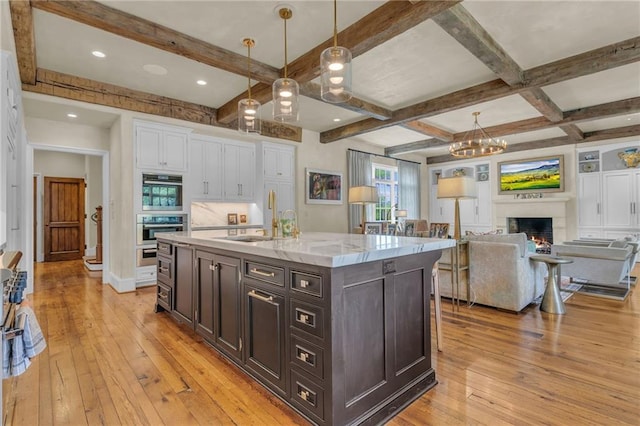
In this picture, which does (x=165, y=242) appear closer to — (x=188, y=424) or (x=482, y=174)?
(x=188, y=424)

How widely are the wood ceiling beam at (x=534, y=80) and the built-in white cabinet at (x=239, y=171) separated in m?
2.45

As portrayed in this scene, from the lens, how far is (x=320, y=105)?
5.47 m

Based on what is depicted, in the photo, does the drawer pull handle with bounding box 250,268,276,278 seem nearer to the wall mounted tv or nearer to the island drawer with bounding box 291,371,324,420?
the island drawer with bounding box 291,371,324,420

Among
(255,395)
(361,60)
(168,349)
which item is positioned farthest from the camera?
(361,60)

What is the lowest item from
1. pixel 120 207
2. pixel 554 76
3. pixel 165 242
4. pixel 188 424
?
pixel 188 424

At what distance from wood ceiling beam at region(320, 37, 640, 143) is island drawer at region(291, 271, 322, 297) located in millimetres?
4249

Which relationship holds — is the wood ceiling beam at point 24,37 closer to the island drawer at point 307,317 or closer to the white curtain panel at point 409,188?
the island drawer at point 307,317

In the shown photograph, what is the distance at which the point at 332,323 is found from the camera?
1.52 metres

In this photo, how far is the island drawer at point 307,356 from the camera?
1.58 meters

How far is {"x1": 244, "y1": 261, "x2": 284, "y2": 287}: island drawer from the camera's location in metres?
1.81

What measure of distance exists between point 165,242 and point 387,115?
4218mm

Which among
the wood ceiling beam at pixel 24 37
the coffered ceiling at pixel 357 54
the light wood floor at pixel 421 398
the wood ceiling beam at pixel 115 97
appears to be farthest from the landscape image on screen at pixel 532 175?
the wood ceiling beam at pixel 24 37

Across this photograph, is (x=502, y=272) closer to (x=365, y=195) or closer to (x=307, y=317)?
(x=365, y=195)

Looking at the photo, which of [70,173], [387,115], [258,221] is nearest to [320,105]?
[387,115]
